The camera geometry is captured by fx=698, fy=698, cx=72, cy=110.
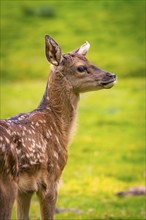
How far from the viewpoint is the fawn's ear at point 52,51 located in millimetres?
12117

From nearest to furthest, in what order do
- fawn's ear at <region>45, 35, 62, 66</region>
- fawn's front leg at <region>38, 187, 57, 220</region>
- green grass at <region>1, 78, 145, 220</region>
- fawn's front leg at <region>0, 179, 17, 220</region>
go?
fawn's front leg at <region>0, 179, 17, 220</region>
fawn's front leg at <region>38, 187, 57, 220</region>
fawn's ear at <region>45, 35, 62, 66</region>
green grass at <region>1, 78, 145, 220</region>

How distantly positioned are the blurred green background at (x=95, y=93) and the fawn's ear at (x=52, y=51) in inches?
209

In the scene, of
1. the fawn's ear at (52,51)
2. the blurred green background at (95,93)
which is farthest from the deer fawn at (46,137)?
the blurred green background at (95,93)

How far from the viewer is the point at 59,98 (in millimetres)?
12648

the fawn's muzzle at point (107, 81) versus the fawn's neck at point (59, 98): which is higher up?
the fawn's muzzle at point (107, 81)

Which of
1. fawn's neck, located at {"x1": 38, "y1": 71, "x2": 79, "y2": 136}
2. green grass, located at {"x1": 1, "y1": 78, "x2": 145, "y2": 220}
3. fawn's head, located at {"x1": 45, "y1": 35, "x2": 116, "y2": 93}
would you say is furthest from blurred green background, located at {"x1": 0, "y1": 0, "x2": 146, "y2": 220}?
fawn's head, located at {"x1": 45, "y1": 35, "x2": 116, "y2": 93}

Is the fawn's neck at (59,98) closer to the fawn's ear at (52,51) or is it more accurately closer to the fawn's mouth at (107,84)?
the fawn's ear at (52,51)

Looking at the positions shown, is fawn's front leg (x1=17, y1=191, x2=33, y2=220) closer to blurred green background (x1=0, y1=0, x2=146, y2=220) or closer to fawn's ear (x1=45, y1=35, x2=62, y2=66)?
fawn's ear (x1=45, y1=35, x2=62, y2=66)

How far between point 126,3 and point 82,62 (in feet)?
169

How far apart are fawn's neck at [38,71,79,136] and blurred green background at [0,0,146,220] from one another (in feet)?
14.9

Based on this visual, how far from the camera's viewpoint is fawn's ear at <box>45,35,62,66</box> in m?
12.1

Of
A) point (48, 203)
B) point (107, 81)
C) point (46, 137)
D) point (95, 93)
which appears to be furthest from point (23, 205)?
point (95, 93)

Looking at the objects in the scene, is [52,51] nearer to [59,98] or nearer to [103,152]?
[59,98]

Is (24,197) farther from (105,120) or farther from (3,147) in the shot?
(105,120)
